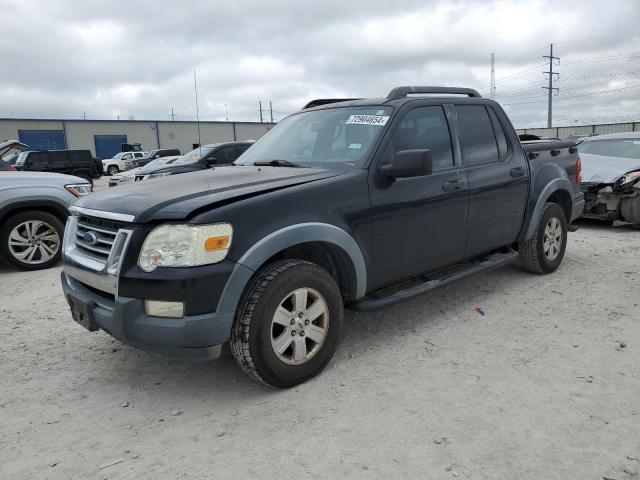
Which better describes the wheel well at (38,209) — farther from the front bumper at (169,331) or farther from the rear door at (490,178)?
the rear door at (490,178)

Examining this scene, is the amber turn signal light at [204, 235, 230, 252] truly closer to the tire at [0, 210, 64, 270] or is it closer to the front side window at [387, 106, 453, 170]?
the front side window at [387, 106, 453, 170]

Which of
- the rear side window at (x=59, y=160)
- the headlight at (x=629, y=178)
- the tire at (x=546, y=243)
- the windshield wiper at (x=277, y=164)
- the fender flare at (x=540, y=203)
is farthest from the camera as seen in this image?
the rear side window at (x=59, y=160)

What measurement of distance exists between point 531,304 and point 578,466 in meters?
2.37

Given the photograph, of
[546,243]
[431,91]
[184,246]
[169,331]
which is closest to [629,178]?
[546,243]

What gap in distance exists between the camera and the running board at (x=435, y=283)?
3455mm

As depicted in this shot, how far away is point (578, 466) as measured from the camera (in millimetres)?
2289

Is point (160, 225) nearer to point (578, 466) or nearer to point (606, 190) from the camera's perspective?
point (578, 466)

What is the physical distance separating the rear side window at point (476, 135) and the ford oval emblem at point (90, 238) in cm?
290

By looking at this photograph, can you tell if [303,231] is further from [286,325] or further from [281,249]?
[286,325]

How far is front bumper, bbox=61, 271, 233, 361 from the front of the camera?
268 centimetres

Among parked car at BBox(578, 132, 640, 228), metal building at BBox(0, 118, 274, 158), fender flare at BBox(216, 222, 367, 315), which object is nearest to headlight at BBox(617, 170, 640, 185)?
parked car at BBox(578, 132, 640, 228)

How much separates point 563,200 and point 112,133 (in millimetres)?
52359

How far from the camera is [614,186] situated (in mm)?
7695

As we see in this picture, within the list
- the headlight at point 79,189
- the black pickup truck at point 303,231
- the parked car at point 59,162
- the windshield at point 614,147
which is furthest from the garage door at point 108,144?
the black pickup truck at point 303,231
